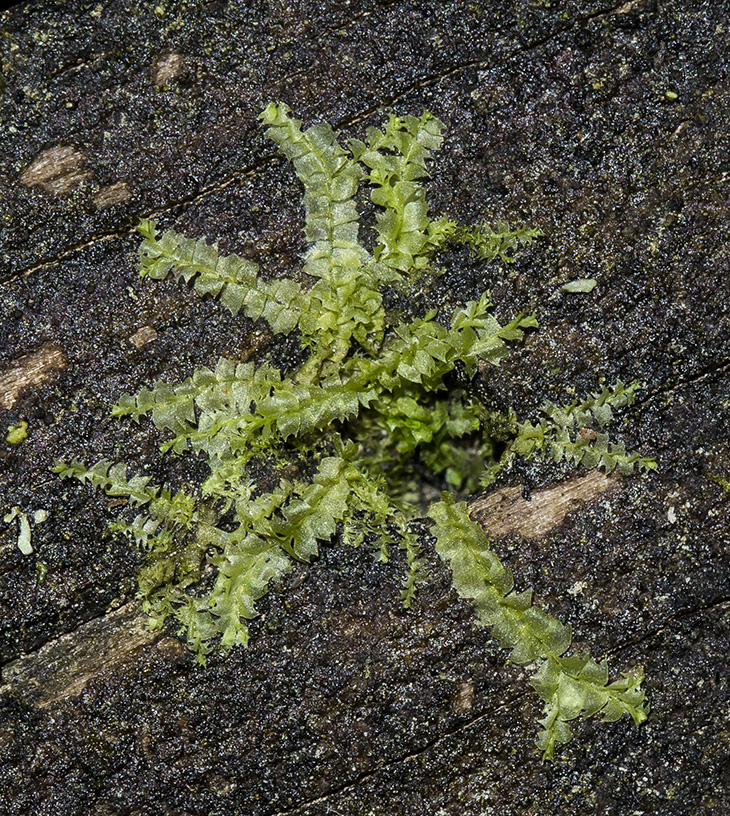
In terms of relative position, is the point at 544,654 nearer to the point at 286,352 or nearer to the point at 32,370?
the point at 286,352

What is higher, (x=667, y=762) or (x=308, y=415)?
(x=308, y=415)

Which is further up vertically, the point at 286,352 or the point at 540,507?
the point at 286,352

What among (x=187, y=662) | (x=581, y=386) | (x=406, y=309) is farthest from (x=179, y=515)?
(x=581, y=386)

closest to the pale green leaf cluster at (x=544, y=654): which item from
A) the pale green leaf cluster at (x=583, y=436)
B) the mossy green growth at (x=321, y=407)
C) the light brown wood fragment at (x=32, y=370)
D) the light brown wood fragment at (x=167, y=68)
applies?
the mossy green growth at (x=321, y=407)

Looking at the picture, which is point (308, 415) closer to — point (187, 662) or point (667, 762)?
point (187, 662)

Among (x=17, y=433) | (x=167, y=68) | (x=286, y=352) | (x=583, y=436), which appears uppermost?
(x=167, y=68)

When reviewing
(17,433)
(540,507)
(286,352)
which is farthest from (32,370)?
(540,507)

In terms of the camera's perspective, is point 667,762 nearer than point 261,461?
Yes

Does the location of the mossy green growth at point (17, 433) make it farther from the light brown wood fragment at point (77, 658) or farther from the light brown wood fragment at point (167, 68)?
the light brown wood fragment at point (167, 68)
